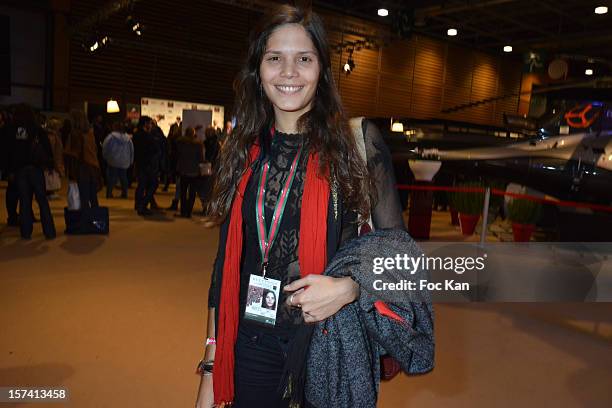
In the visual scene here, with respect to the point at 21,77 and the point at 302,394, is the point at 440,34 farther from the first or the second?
the point at 302,394

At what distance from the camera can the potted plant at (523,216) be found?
21.3 ft

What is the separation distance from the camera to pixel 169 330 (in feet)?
11.4

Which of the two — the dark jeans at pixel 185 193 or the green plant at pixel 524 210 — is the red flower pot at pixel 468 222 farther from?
the dark jeans at pixel 185 193

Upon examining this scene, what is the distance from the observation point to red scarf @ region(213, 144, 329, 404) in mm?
1193

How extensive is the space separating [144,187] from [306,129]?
23.8 ft

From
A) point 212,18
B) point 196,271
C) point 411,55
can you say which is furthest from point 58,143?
point 411,55

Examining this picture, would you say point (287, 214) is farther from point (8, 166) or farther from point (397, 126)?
point (397, 126)

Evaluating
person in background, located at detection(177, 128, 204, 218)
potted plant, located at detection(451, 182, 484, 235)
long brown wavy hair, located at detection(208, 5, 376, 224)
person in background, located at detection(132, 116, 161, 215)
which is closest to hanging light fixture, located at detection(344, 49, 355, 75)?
person in background, located at detection(177, 128, 204, 218)

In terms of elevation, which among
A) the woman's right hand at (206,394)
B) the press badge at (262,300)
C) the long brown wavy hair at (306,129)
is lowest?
the woman's right hand at (206,394)

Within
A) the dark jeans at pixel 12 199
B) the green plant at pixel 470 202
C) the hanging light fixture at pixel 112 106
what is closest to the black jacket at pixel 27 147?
the dark jeans at pixel 12 199

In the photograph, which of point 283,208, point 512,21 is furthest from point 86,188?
point 512,21

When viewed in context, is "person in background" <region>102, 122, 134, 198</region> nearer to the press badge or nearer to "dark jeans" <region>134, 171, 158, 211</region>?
"dark jeans" <region>134, 171, 158, 211</region>

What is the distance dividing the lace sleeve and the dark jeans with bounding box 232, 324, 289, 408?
401 mm

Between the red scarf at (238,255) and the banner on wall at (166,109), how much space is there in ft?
41.8
